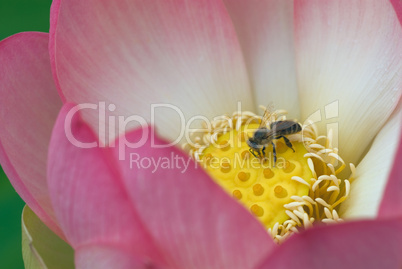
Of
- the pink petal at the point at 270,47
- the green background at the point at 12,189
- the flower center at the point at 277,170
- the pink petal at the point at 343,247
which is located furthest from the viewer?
the green background at the point at 12,189

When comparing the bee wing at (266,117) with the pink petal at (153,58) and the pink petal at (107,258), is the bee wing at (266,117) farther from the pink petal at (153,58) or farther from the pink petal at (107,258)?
the pink petal at (107,258)

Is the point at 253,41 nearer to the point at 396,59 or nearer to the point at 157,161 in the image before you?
the point at 396,59

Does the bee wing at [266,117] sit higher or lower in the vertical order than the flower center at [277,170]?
higher

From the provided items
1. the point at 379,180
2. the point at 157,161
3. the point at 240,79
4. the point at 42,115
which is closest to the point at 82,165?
the point at 157,161

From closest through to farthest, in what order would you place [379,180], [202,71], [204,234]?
1. [204,234]
2. [379,180]
3. [202,71]

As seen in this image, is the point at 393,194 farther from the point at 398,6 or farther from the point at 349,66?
the point at 349,66

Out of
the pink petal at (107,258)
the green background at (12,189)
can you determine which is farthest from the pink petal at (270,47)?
the pink petal at (107,258)
